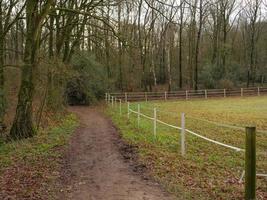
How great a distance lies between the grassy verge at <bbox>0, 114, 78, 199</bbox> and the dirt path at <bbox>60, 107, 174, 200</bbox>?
14.4 inches

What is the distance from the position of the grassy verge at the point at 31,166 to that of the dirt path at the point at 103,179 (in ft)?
1.20

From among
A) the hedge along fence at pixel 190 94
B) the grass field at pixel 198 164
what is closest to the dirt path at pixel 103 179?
the grass field at pixel 198 164

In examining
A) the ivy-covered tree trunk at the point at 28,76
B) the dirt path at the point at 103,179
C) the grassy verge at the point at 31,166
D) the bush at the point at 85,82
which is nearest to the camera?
the dirt path at the point at 103,179

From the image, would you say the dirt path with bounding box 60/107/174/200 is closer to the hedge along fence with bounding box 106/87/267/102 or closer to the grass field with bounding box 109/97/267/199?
the grass field with bounding box 109/97/267/199

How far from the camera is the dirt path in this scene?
20.6ft

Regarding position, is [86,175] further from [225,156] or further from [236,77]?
[236,77]

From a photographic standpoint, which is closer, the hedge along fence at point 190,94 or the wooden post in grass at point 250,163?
the wooden post in grass at point 250,163

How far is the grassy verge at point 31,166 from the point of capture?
679 centimetres

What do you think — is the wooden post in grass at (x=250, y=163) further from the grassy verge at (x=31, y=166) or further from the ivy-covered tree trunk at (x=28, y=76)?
the ivy-covered tree trunk at (x=28, y=76)

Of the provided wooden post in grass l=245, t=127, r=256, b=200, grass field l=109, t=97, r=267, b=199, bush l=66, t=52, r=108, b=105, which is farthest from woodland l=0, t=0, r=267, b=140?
wooden post in grass l=245, t=127, r=256, b=200

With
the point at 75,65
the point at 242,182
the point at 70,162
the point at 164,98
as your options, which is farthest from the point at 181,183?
the point at 164,98

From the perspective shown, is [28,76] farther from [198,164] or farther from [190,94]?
[190,94]

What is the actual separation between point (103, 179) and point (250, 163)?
2999mm

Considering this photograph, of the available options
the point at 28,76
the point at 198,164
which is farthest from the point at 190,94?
the point at 198,164
